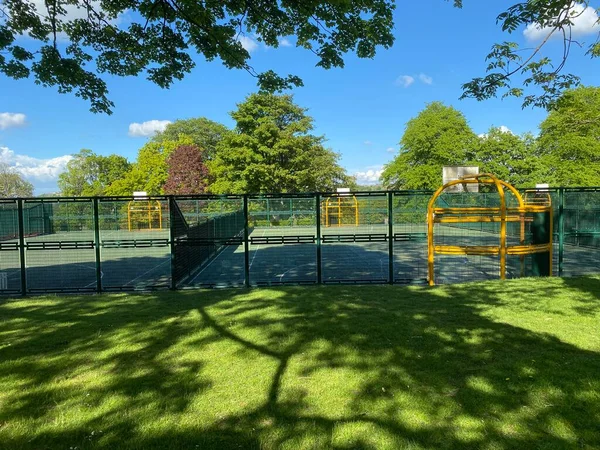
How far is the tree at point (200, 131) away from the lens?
67.2 meters

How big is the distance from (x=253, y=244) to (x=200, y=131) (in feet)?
200

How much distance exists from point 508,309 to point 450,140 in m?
45.0

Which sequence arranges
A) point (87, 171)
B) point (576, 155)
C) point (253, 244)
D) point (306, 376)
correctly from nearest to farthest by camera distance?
point (306, 376), point (253, 244), point (576, 155), point (87, 171)

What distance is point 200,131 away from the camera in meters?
67.4

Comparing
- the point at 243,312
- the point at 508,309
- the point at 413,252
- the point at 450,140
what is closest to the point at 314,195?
the point at 243,312

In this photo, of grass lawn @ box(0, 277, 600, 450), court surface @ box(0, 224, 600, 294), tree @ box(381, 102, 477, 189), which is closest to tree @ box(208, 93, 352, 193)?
tree @ box(381, 102, 477, 189)

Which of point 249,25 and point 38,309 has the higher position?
point 249,25

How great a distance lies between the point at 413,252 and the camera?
16.1m

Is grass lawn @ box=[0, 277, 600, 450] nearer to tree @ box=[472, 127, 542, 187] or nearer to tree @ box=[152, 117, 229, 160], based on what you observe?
tree @ box=[472, 127, 542, 187]

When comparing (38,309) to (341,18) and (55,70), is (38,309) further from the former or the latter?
(341,18)

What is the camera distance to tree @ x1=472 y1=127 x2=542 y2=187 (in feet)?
134

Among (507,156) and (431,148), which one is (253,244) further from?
(431,148)

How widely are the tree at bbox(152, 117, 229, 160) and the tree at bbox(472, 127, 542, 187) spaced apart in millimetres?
40284

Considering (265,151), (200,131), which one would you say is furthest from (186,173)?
(200,131)
